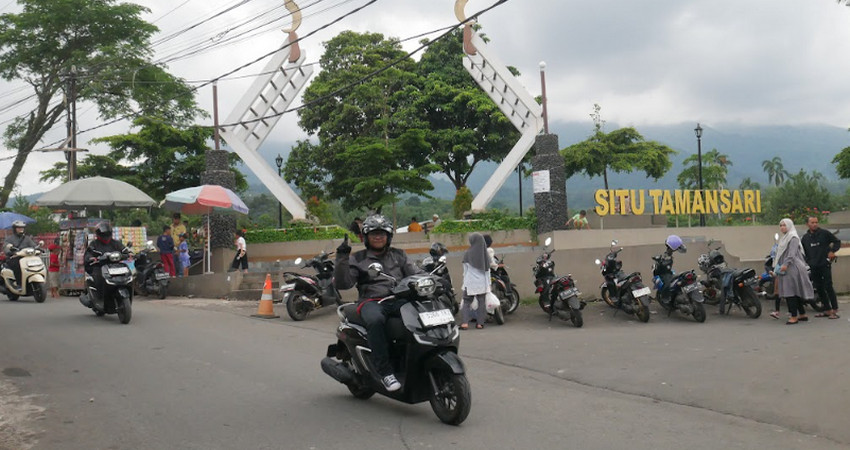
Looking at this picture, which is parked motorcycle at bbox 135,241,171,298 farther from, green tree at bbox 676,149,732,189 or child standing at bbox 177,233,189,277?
green tree at bbox 676,149,732,189

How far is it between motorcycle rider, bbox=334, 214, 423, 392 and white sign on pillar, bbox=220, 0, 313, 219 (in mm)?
21456

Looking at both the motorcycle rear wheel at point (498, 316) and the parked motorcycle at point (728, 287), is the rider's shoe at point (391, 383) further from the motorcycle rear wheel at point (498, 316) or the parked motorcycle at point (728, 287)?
the parked motorcycle at point (728, 287)

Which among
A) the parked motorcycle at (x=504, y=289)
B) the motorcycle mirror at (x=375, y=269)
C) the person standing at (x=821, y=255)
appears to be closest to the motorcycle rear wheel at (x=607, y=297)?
the parked motorcycle at (x=504, y=289)

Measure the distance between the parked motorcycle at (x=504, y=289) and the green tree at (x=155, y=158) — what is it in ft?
84.4

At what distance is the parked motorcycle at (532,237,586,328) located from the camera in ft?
38.8

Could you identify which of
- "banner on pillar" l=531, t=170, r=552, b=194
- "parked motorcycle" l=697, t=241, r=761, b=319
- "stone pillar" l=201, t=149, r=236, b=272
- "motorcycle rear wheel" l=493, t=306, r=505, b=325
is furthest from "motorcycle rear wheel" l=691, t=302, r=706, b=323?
"stone pillar" l=201, t=149, r=236, b=272

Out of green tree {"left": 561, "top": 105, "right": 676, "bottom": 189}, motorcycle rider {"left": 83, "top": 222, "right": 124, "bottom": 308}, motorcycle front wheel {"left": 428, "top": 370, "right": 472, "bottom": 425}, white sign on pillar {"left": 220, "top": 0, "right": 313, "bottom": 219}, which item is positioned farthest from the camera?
green tree {"left": 561, "top": 105, "right": 676, "bottom": 189}

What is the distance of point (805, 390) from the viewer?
6.74 m

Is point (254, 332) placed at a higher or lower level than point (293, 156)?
lower

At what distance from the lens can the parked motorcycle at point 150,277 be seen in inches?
679

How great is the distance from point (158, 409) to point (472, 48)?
24.1m

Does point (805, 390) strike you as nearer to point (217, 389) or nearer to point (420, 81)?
point (217, 389)

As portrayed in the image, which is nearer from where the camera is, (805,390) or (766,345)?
(805,390)

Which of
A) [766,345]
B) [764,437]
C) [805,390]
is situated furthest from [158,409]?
[766,345]
